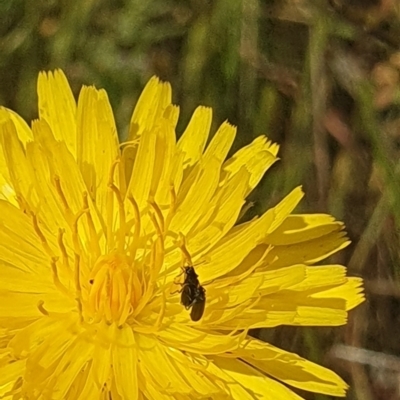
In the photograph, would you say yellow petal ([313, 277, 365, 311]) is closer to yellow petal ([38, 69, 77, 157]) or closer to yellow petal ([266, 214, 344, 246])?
yellow petal ([266, 214, 344, 246])

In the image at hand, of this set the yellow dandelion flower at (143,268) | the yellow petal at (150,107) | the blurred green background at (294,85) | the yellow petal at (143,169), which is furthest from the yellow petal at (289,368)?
the blurred green background at (294,85)

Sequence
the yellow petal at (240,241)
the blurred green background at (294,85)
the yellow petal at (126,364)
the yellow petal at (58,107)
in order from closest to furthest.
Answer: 1. the yellow petal at (126,364)
2. the yellow petal at (240,241)
3. the yellow petal at (58,107)
4. the blurred green background at (294,85)

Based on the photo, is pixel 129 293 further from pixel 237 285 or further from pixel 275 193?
pixel 275 193

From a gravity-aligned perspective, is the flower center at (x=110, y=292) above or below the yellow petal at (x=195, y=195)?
below

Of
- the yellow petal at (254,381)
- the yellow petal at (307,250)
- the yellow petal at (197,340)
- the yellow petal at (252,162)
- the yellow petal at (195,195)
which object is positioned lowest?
the yellow petal at (254,381)

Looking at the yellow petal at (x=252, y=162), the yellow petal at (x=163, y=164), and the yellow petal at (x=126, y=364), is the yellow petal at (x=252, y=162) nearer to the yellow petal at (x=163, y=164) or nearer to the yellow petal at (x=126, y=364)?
the yellow petal at (x=163, y=164)

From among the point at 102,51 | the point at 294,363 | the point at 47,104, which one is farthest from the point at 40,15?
the point at 294,363
